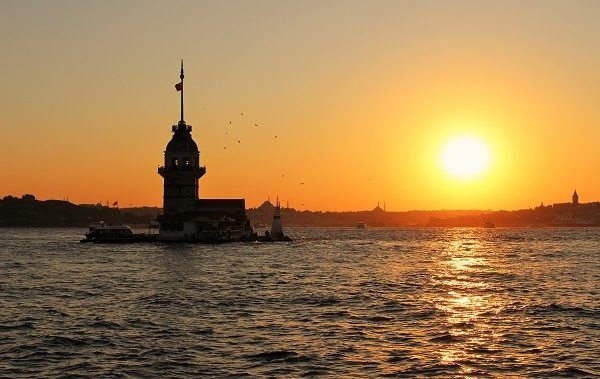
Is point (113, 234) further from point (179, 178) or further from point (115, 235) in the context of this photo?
point (179, 178)

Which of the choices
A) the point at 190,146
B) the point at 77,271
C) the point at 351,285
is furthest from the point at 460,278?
the point at 190,146

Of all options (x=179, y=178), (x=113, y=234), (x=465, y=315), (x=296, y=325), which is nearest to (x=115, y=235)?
(x=113, y=234)

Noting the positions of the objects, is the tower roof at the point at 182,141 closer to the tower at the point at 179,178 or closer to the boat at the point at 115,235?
the tower at the point at 179,178

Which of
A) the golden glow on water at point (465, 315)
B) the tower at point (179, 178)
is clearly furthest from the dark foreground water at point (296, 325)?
the tower at point (179, 178)

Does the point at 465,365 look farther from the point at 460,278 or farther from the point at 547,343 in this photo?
the point at 460,278

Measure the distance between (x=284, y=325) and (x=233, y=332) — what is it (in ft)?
10.8

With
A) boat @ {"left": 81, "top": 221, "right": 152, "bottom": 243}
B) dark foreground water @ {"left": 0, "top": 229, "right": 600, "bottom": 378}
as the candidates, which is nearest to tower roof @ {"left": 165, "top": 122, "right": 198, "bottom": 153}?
boat @ {"left": 81, "top": 221, "right": 152, "bottom": 243}

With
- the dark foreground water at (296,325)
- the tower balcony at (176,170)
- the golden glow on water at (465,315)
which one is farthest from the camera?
the tower balcony at (176,170)

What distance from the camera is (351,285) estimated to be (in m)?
64.1

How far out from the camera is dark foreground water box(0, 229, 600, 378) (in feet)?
101

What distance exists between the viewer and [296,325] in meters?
40.5

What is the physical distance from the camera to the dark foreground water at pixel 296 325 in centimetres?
3069

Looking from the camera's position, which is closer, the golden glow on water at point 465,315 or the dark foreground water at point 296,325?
the dark foreground water at point 296,325

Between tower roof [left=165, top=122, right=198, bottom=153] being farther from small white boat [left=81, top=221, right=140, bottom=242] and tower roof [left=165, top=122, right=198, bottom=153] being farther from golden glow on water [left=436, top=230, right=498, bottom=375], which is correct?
golden glow on water [left=436, top=230, right=498, bottom=375]
